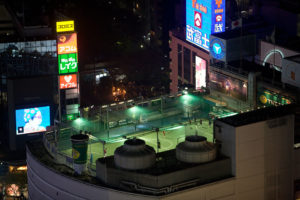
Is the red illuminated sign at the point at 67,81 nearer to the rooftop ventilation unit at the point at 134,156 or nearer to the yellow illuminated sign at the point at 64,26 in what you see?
the yellow illuminated sign at the point at 64,26

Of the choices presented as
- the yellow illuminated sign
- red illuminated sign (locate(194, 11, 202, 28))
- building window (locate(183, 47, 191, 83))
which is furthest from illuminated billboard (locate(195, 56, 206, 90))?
the yellow illuminated sign

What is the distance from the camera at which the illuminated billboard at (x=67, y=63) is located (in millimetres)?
77750

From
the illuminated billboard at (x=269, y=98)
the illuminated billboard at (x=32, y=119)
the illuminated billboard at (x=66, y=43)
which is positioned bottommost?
the illuminated billboard at (x=32, y=119)

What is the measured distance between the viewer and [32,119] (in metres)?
88.9

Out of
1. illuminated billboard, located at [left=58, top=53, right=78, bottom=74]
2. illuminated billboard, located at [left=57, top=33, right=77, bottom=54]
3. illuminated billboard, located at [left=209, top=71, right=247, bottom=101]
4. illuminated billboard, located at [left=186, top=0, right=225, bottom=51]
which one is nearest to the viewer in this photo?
illuminated billboard, located at [left=209, top=71, right=247, bottom=101]

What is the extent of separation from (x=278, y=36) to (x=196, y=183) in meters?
33.3

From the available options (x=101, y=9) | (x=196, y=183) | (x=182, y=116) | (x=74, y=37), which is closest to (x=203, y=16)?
(x=74, y=37)

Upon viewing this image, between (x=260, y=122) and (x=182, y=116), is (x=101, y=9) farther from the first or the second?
(x=260, y=122)

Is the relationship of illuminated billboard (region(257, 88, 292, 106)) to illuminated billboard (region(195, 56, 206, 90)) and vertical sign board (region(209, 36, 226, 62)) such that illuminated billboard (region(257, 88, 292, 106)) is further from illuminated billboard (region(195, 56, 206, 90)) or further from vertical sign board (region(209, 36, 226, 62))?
illuminated billboard (region(195, 56, 206, 90))

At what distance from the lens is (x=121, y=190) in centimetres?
4809

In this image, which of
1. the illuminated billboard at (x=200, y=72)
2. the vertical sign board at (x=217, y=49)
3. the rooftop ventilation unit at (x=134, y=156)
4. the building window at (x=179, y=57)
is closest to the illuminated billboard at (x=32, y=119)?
the building window at (x=179, y=57)

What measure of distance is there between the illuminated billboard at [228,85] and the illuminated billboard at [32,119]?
100ft

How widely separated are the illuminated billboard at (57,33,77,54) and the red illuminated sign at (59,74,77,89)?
2.62 metres

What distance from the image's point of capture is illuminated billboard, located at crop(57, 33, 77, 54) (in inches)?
3039
